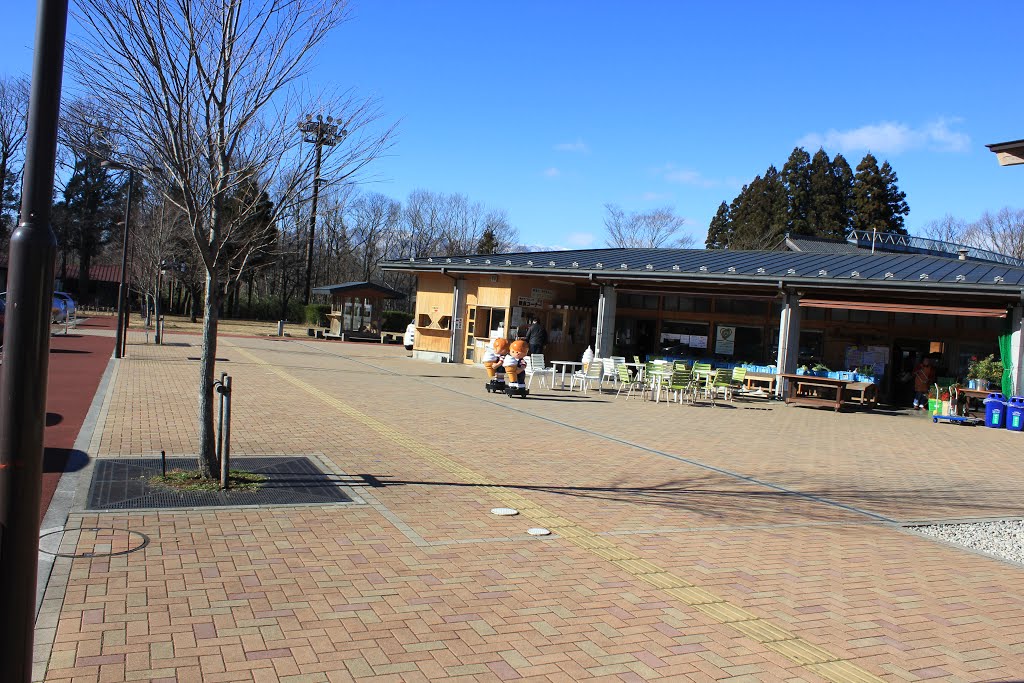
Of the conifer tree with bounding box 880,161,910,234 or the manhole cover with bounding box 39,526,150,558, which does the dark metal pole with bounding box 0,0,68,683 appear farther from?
the conifer tree with bounding box 880,161,910,234

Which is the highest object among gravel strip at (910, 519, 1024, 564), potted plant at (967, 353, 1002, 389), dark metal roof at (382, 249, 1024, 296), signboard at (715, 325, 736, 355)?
dark metal roof at (382, 249, 1024, 296)

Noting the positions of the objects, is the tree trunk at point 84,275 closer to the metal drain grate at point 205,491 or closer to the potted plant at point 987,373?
the metal drain grate at point 205,491

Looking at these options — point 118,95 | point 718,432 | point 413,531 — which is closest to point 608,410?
point 718,432

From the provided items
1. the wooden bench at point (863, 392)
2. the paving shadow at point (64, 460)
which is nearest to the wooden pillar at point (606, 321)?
the wooden bench at point (863, 392)

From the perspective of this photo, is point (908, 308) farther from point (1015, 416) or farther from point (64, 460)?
point (64, 460)

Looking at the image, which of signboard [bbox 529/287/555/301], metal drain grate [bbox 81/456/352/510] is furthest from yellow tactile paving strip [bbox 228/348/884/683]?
signboard [bbox 529/287/555/301]

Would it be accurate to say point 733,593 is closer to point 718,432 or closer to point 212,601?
point 212,601

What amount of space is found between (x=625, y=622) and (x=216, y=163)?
5670 mm

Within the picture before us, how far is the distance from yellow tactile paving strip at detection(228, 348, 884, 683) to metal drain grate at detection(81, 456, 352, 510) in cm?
163

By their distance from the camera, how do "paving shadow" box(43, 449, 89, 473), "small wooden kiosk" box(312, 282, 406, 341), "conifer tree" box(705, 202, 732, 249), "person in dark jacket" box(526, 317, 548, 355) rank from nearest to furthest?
"paving shadow" box(43, 449, 89, 473)
"person in dark jacket" box(526, 317, 548, 355)
"small wooden kiosk" box(312, 282, 406, 341)
"conifer tree" box(705, 202, 732, 249)

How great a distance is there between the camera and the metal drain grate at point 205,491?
270 inches

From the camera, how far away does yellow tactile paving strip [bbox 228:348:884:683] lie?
4.46m

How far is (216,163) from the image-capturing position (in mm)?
7641

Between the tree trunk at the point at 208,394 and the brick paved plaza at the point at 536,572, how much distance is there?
105cm
